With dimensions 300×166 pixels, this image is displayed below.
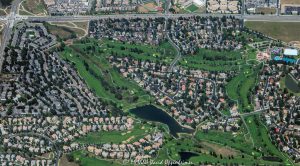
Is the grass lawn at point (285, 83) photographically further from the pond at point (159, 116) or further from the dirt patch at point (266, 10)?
the dirt patch at point (266, 10)

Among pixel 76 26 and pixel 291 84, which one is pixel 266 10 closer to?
pixel 291 84

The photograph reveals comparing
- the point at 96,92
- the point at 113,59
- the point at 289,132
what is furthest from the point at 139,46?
the point at 289,132

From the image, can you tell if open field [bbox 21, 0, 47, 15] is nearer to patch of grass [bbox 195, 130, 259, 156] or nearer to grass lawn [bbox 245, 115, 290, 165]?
patch of grass [bbox 195, 130, 259, 156]

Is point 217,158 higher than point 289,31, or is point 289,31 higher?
point 289,31

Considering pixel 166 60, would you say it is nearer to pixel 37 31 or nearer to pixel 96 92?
pixel 96 92

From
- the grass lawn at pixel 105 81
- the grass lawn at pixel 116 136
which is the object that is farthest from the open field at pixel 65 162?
the grass lawn at pixel 105 81
